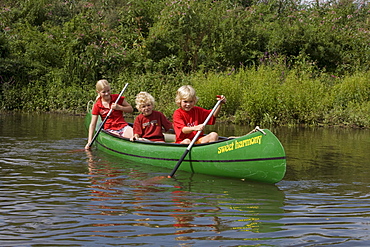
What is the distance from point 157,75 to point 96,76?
8.56 ft

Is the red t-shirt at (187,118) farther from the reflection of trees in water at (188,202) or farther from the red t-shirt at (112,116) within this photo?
the red t-shirt at (112,116)

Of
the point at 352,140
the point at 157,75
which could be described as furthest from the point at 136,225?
the point at 157,75

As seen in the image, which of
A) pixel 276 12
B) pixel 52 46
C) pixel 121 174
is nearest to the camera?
pixel 121 174

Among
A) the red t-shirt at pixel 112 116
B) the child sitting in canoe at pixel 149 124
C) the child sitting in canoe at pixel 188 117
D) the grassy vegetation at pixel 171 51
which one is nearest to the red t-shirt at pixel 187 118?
the child sitting in canoe at pixel 188 117

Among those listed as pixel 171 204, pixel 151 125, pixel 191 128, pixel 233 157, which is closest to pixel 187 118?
pixel 191 128

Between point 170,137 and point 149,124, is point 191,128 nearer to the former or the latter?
point 149,124

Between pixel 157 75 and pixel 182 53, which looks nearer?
pixel 157 75

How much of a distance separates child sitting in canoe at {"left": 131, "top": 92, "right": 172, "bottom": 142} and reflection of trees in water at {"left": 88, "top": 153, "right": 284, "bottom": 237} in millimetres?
1119

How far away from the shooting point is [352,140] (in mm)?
11258

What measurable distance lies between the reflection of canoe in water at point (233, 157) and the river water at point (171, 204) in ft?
0.46

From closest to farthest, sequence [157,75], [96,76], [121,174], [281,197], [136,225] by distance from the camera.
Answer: [136,225]
[281,197]
[121,174]
[157,75]
[96,76]

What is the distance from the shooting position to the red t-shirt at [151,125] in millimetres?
8148

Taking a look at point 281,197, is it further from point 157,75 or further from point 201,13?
point 201,13

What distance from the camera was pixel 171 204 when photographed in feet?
17.2
